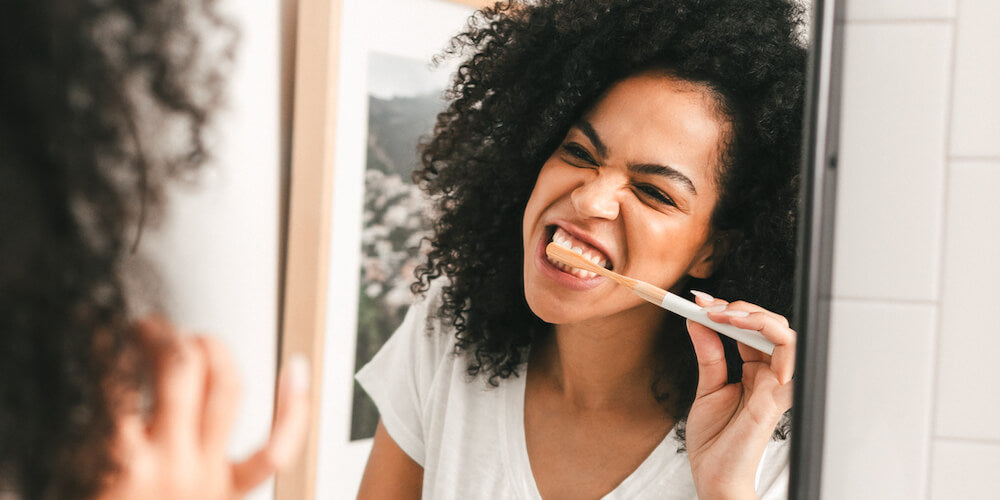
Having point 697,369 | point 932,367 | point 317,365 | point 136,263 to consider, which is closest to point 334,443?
point 317,365

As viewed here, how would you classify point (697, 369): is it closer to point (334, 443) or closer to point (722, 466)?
point (722, 466)

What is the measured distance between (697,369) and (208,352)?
355mm

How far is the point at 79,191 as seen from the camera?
40cm

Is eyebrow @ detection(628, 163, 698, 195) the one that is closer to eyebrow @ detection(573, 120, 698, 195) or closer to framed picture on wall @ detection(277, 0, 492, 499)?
eyebrow @ detection(573, 120, 698, 195)

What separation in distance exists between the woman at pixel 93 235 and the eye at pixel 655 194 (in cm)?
29

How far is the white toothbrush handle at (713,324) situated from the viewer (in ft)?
1.87

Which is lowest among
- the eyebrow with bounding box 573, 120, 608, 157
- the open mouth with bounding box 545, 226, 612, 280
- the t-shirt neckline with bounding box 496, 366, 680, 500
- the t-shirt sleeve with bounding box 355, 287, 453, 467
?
the t-shirt neckline with bounding box 496, 366, 680, 500

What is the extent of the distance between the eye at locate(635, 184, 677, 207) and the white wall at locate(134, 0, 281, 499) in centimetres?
25

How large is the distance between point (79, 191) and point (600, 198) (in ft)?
1.09

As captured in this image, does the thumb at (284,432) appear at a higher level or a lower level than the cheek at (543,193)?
lower

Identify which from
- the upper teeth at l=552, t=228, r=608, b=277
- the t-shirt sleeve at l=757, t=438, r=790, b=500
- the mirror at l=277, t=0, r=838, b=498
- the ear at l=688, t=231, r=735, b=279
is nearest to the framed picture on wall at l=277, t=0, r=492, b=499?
the mirror at l=277, t=0, r=838, b=498

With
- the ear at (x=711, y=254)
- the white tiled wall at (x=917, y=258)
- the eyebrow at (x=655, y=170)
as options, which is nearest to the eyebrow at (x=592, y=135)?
the eyebrow at (x=655, y=170)

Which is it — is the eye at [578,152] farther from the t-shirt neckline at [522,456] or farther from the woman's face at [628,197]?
the t-shirt neckline at [522,456]

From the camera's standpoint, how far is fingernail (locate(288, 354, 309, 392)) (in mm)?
461
